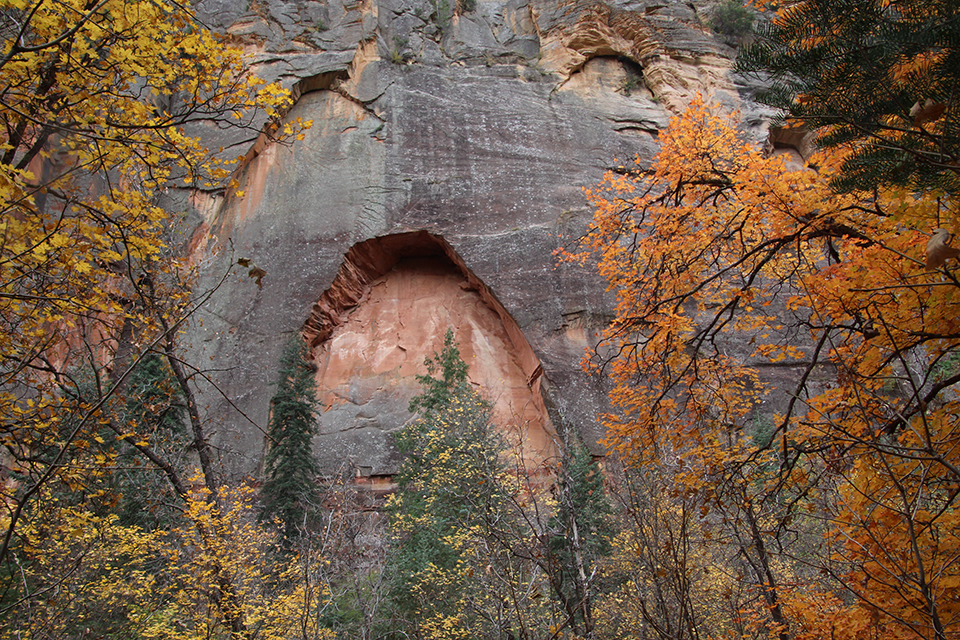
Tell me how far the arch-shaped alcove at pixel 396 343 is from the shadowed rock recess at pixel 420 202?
0.24 ft

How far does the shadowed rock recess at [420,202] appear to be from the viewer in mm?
19625

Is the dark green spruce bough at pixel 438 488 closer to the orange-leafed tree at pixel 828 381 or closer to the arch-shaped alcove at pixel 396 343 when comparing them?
the arch-shaped alcove at pixel 396 343

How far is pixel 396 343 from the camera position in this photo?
21781mm

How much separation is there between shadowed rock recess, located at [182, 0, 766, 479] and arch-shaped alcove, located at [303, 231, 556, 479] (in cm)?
7

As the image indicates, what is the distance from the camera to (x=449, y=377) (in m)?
16.6

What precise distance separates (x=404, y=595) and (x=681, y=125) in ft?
29.5

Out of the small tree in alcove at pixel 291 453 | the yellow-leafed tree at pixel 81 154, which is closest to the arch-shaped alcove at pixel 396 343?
the small tree in alcove at pixel 291 453

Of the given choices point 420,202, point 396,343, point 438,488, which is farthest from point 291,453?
point 420,202

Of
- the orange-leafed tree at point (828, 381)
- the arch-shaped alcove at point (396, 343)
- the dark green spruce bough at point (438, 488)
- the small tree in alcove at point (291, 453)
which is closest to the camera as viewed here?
the orange-leafed tree at point (828, 381)

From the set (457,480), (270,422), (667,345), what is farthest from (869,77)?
(270,422)

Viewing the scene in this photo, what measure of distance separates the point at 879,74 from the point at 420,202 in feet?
62.6

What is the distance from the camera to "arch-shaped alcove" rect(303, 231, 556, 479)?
63.1 feet

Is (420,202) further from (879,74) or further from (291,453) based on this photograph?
(879,74)

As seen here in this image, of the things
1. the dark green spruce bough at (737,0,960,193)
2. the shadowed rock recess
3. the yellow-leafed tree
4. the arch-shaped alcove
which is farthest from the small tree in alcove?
the dark green spruce bough at (737,0,960,193)
